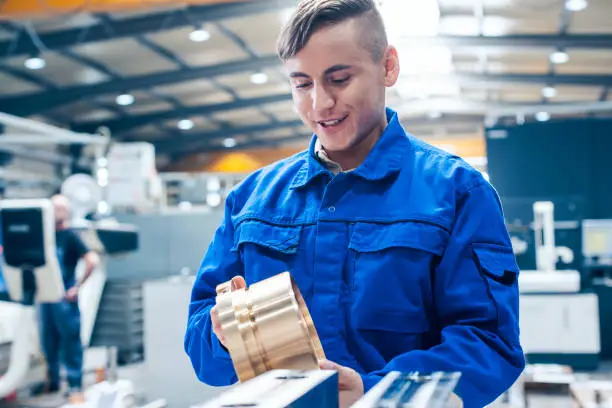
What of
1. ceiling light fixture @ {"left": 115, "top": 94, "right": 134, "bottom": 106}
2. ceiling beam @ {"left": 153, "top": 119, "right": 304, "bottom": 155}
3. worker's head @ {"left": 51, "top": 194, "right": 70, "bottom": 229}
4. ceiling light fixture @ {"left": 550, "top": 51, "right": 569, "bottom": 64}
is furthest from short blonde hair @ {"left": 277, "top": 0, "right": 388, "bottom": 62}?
ceiling beam @ {"left": 153, "top": 119, "right": 304, "bottom": 155}

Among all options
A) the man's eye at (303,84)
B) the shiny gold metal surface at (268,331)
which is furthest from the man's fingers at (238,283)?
the man's eye at (303,84)

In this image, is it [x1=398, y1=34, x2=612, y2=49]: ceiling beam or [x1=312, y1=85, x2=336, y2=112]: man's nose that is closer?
[x1=312, y1=85, x2=336, y2=112]: man's nose

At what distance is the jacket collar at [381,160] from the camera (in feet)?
3.33

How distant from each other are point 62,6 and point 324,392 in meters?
7.22

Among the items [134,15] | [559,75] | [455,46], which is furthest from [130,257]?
[559,75]

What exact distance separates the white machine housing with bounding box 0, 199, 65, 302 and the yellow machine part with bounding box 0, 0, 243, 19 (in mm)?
2534

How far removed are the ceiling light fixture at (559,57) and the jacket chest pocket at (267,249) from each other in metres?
10.6

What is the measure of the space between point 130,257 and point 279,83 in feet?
22.4

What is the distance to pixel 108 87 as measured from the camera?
38.2ft

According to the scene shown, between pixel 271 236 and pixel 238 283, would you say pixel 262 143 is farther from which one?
pixel 238 283

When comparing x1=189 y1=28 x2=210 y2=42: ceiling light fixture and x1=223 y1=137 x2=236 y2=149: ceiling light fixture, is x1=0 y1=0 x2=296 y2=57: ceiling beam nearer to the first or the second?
x1=189 y1=28 x2=210 y2=42: ceiling light fixture

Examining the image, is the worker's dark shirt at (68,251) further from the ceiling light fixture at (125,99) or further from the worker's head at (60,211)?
the ceiling light fixture at (125,99)

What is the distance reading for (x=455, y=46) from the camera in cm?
1016

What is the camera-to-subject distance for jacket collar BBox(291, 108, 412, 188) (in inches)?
39.9
